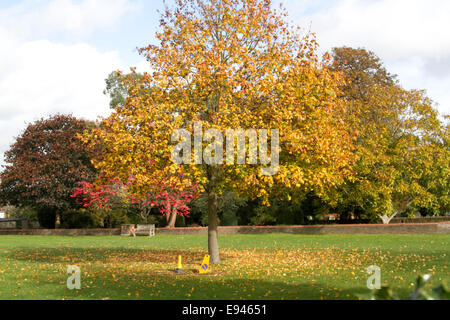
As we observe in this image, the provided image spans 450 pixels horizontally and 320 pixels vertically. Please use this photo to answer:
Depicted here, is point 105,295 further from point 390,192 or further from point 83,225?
point 83,225

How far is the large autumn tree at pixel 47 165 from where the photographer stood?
32562 millimetres

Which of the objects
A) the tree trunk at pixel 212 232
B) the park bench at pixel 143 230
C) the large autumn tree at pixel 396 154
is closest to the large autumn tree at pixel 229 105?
the tree trunk at pixel 212 232

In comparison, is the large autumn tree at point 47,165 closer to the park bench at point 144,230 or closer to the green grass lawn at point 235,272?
the park bench at point 144,230

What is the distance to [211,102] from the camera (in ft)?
45.2

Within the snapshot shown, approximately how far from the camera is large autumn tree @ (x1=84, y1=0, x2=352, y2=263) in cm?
1234

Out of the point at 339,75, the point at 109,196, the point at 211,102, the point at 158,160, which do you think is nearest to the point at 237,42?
the point at 211,102

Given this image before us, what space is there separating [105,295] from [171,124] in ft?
17.1

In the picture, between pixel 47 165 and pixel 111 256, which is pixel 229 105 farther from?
pixel 47 165

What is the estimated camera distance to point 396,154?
1021 inches

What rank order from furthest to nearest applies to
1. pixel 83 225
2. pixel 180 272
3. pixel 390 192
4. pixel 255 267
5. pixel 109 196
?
pixel 83 225 → pixel 109 196 → pixel 390 192 → pixel 255 267 → pixel 180 272

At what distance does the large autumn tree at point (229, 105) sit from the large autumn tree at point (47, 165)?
20.3 metres

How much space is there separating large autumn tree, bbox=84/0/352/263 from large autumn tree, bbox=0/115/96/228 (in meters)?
20.3

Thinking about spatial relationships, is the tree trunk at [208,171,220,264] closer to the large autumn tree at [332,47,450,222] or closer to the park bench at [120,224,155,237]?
the large autumn tree at [332,47,450,222]

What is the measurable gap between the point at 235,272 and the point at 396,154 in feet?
57.1
